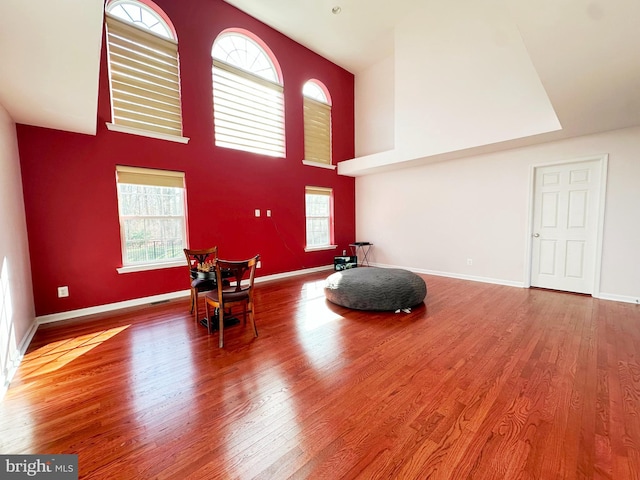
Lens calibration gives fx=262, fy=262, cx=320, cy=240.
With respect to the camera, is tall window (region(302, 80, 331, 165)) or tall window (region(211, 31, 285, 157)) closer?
tall window (region(211, 31, 285, 157))

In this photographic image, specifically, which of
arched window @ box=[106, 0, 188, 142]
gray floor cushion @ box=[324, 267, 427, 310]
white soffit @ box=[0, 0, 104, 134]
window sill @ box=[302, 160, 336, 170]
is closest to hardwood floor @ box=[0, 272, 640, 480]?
gray floor cushion @ box=[324, 267, 427, 310]

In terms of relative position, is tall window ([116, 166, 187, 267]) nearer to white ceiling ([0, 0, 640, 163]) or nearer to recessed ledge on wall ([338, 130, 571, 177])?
white ceiling ([0, 0, 640, 163])

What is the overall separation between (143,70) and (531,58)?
15.1ft

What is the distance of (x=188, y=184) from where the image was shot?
406 centimetres

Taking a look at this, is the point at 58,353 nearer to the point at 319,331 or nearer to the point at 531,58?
the point at 319,331

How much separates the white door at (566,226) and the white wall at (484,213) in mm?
140

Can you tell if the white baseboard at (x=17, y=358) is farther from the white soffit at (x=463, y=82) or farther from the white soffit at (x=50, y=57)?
the white soffit at (x=463, y=82)

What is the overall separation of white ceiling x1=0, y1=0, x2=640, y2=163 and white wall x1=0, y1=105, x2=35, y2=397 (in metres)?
0.46

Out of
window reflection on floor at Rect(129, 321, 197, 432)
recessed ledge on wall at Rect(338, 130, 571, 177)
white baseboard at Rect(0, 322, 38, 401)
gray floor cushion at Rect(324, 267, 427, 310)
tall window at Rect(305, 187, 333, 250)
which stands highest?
recessed ledge on wall at Rect(338, 130, 571, 177)

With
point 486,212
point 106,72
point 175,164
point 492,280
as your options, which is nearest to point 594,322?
point 492,280

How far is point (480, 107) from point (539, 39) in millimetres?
2342

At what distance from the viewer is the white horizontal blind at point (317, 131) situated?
5.68 meters

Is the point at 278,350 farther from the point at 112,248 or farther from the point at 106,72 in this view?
the point at 106,72

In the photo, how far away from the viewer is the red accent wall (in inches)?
123
